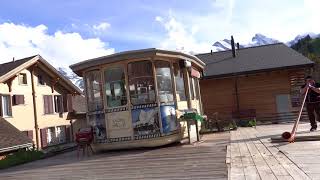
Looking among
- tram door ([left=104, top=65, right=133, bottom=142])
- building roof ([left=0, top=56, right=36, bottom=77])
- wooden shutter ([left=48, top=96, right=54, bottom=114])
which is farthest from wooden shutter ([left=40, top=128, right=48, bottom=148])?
tram door ([left=104, top=65, right=133, bottom=142])

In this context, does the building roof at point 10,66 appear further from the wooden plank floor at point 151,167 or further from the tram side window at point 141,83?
the wooden plank floor at point 151,167

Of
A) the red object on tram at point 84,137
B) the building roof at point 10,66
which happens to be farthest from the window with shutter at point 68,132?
the red object on tram at point 84,137

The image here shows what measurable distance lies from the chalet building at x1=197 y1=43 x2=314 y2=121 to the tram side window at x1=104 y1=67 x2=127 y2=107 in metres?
15.2

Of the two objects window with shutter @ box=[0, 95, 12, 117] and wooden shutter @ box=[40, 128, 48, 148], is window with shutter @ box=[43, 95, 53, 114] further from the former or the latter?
window with shutter @ box=[0, 95, 12, 117]

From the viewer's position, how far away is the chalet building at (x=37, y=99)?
32125 mm

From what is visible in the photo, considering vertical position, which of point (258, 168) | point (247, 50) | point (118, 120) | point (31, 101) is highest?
point (247, 50)

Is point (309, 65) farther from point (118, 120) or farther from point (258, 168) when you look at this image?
point (258, 168)

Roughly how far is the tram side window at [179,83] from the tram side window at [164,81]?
1.63 ft

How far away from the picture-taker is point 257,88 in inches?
1152

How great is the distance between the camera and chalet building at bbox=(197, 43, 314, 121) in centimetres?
2869

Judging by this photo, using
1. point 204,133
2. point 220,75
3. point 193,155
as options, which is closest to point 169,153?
point 193,155

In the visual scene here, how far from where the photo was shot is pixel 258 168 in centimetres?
795

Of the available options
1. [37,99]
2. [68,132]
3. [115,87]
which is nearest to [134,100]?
[115,87]

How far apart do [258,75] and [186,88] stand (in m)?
14.7
